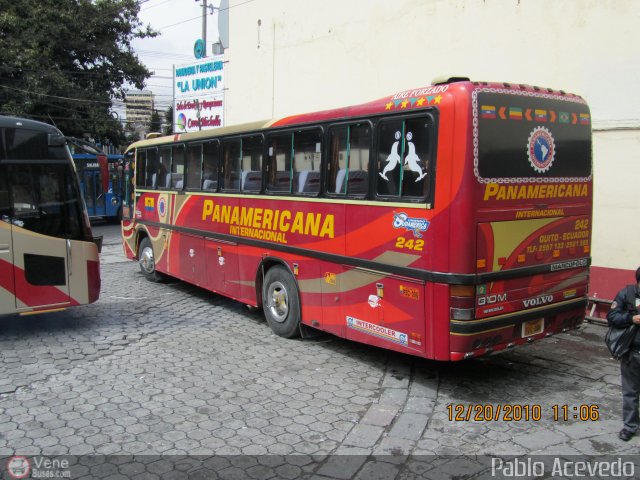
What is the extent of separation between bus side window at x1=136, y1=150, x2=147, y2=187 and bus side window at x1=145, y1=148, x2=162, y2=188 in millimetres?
145

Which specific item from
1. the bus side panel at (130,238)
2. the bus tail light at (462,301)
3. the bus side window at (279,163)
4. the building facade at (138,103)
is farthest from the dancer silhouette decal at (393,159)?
the building facade at (138,103)

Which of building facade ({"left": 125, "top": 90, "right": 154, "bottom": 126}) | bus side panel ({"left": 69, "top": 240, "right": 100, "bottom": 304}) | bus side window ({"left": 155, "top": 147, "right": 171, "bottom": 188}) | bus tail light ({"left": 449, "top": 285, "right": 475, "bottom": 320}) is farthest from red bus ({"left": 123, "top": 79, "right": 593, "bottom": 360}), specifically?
building facade ({"left": 125, "top": 90, "right": 154, "bottom": 126})

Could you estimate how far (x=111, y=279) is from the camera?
1162 cm

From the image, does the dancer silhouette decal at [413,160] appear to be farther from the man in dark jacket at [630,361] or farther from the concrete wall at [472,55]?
the concrete wall at [472,55]

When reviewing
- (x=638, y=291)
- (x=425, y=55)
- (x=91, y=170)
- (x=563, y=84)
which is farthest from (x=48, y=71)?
(x=638, y=291)

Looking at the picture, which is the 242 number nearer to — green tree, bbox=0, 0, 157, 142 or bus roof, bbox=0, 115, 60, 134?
bus roof, bbox=0, 115, 60, 134

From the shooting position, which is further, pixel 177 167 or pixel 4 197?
pixel 177 167

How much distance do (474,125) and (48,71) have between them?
22.3 metres

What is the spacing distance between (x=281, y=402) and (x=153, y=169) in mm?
6884

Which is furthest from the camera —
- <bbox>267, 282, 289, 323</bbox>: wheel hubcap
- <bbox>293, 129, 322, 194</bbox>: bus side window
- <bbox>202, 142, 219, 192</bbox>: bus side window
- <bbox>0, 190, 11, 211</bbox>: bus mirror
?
<bbox>202, 142, 219, 192</bbox>: bus side window

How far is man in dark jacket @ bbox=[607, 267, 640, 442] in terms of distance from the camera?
4.25 metres

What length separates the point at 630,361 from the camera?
4.28 meters

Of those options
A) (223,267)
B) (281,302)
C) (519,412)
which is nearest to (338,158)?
(281,302)

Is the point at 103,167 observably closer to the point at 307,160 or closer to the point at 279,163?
the point at 279,163
